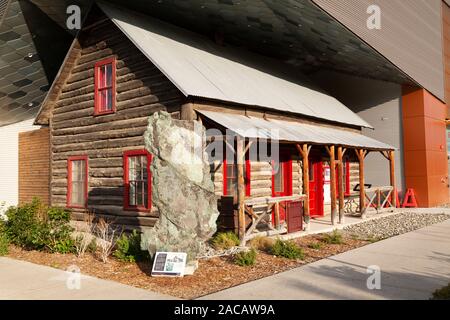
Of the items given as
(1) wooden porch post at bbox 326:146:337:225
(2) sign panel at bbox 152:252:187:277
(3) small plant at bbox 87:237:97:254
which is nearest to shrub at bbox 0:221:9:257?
(3) small plant at bbox 87:237:97:254

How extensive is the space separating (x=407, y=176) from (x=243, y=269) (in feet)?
45.1

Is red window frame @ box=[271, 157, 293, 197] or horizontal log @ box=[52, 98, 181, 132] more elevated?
horizontal log @ box=[52, 98, 181, 132]

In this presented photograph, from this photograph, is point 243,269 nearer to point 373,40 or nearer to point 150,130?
point 150,130

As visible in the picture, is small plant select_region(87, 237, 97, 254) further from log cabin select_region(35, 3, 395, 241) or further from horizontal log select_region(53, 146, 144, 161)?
horizontal log select_region(53, 146, 144, 161)

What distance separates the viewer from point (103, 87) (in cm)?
1334

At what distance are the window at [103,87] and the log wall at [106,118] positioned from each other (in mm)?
245

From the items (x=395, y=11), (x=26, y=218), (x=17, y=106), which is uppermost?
(x=395, y=11)

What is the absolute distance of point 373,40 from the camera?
15289mm

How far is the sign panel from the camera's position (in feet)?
24.6

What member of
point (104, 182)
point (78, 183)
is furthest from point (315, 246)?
point (78, 183)

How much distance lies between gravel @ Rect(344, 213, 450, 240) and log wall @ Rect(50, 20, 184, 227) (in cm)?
613

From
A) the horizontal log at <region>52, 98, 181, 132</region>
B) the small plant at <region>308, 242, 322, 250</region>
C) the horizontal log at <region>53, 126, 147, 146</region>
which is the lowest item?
the small plant at <region>308, 242, 322, 250</region>
